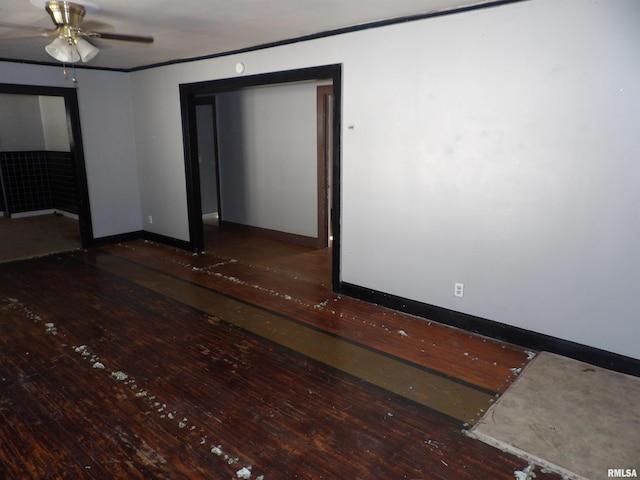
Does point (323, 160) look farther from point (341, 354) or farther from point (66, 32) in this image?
point (66, 32)

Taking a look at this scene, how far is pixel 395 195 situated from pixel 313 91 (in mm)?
2616

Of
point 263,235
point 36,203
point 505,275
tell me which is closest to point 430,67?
point 505,275

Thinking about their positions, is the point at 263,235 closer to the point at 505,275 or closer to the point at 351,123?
the point at 351,123

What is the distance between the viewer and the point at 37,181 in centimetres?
834

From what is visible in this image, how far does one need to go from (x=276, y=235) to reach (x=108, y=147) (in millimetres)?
2605

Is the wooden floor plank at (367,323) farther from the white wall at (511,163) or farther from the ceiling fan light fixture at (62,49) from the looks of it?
the ceiling fan light fixture at (62,49)

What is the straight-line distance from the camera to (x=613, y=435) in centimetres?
222

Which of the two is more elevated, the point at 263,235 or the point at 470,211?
the point at 470,211

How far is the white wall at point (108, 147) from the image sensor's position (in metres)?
5.72

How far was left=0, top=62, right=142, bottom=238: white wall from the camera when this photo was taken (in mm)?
5719

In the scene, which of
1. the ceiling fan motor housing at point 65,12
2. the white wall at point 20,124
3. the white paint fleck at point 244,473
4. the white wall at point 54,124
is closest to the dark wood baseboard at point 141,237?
the white wall at point 54,124

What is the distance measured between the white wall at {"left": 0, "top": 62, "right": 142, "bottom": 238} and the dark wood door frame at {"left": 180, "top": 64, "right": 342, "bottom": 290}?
49.3 inches

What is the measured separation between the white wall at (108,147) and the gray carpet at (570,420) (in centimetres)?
555

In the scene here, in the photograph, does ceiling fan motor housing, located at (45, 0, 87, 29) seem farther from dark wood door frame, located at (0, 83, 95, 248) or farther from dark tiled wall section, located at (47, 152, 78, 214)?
dark tiled wall section, located at (47, 152, 78, 214)
